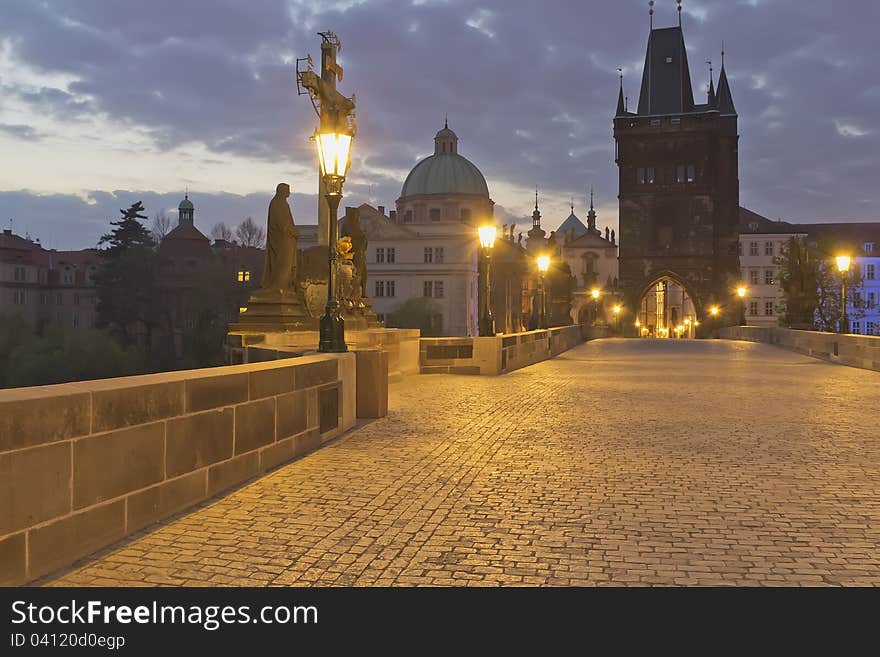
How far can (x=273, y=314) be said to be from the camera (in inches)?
659

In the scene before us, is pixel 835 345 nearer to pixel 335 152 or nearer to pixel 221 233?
pixel 335 152

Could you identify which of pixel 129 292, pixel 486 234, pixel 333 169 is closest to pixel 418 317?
pixel 129 292

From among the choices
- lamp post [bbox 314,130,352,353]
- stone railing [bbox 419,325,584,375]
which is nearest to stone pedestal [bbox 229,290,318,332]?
stone railing [bbox 419,325,584,375]

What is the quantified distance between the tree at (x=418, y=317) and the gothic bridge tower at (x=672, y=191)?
676 inches

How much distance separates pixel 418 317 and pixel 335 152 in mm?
61751

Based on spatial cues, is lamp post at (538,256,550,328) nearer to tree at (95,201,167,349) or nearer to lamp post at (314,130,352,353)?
lamp post at (314,130,352,353)

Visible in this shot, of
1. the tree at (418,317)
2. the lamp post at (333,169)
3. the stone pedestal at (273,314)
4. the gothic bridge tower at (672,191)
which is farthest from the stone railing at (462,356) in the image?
the gothic bridge tower at (672,191)

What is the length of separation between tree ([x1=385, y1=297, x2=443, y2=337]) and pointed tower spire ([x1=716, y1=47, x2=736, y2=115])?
33899 millimetres

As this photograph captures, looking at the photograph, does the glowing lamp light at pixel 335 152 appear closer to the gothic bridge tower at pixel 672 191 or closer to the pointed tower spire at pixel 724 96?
the gothic bridge tower at pixel 672 191

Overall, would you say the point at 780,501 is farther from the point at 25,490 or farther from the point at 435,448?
the point at 25,490

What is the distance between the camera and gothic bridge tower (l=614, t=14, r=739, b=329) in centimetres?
7312

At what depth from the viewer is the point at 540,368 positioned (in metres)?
22.0
